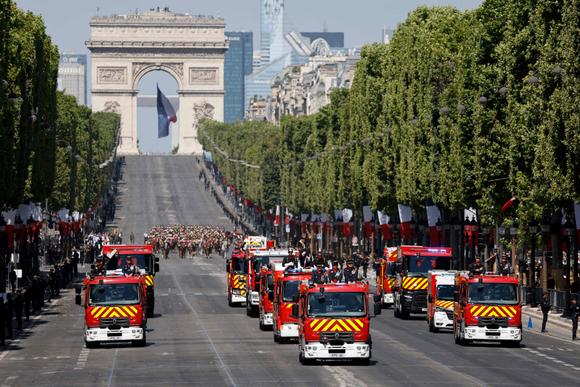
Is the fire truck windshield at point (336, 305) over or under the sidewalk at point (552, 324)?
over

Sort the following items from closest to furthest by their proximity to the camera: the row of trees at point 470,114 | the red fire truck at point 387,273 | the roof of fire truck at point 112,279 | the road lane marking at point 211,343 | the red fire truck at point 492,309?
the road lane marking at point 211,343 → the red fire truck at point 492,309 → the roof of fire truck at point 112,279 → the row of trees at point 470,114 → the red fire truck at point 387,273

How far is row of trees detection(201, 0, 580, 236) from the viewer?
73.2 m

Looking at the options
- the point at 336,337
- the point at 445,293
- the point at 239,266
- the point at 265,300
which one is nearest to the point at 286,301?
the point at 265,300

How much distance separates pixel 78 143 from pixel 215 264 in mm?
32270

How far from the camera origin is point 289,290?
58.9 m

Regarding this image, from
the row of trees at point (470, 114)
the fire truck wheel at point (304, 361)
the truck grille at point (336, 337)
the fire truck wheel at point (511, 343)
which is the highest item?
the row of trees at point (470, 114)

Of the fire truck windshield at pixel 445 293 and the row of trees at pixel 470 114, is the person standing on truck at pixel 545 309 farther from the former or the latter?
the row of trees at pixel 470 114

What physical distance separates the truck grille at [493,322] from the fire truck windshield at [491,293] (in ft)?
1.77

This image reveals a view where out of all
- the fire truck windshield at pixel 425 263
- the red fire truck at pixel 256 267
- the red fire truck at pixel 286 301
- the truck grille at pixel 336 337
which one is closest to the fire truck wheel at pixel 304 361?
the truck grille at pixel 336 337

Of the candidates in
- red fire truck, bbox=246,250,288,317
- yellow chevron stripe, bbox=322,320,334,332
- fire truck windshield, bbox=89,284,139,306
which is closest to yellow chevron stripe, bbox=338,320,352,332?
yellow chevron stripe, bbox=322,320,334,332

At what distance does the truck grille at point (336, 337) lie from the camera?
49812mm

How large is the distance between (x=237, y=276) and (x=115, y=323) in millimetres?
27206

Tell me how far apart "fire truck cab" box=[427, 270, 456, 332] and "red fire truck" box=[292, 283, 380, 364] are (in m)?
15.0

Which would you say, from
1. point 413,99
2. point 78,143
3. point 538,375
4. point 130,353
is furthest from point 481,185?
point 78,143
